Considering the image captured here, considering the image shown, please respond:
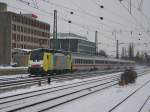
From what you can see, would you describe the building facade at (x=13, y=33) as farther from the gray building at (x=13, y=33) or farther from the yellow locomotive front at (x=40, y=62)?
the yellow locomotive front at (x=40, y=62)

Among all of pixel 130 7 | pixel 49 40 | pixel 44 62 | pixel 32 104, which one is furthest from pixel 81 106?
pixel 49 40

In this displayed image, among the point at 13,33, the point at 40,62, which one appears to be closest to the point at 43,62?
the point at 40,62

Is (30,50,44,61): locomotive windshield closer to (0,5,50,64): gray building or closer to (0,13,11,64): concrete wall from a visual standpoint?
(0,5,50,64): gray building

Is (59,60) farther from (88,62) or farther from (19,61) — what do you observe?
(19,61)

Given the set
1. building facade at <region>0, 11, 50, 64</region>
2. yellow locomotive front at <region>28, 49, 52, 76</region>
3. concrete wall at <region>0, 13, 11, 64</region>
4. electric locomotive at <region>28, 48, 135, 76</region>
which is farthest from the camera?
building facade at <region>0, 11, 50, 64</region>

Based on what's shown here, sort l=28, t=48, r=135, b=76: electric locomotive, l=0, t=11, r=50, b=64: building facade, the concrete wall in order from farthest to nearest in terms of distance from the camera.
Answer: l=0, t=11, r=50, b=64: building facade, the concrete wall, l=28, t=48, r=135, b=76: electric locomotive

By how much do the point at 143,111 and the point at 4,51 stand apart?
93811 mm

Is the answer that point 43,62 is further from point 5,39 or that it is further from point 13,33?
point 5,39

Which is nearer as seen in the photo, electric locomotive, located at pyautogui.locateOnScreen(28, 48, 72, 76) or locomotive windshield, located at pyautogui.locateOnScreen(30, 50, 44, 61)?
electric locomotive, located at pyautogui.locateOnScreen(28, 48, 72, 76)

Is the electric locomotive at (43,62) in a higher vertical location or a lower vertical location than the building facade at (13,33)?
lower

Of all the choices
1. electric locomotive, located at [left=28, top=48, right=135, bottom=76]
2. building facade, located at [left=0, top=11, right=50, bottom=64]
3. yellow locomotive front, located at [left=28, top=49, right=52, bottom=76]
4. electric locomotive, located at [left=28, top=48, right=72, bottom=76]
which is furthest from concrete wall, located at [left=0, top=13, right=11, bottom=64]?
yellow locomotive front, located at [left=28, top=49, right=52, bottom=76]

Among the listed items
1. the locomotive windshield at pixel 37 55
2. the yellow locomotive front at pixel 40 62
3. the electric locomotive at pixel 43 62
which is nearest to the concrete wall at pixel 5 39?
the electric locomotive at pixel 43 62

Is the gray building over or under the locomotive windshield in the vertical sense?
over

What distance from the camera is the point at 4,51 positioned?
106938mm
